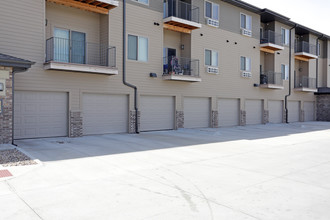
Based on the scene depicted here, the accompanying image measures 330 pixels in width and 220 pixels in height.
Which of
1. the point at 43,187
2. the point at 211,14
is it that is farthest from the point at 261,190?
the point at 211,14

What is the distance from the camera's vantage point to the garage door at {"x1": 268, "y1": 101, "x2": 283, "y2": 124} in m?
25.9

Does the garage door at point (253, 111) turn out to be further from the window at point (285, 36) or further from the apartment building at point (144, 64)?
the window at point (285, 36)

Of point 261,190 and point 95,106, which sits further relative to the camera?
point 95,106

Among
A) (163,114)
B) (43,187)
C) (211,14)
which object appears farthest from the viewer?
(211,14)

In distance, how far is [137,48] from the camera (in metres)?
16.5

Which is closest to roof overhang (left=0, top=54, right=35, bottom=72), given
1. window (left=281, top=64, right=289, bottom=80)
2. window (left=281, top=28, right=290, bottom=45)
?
window (left=281, top=64, right=289, bottom=80)

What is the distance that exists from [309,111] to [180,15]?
19.5 meters

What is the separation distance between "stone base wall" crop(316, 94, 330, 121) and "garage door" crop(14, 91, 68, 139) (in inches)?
1088

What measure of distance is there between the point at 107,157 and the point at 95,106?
20.3 ft

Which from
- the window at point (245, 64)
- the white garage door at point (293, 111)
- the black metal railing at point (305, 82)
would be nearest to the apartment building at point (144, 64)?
the window at point (245, 64)

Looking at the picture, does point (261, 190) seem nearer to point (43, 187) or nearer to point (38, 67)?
point (43, 187)

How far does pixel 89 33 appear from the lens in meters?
15.3

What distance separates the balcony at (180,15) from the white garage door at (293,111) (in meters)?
14.5

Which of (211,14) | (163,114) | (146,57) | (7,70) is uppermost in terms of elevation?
(211,14)
